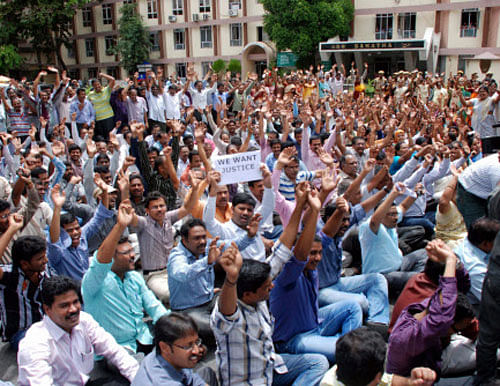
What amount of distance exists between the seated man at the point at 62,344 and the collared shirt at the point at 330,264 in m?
1.73

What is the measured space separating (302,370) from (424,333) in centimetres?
82

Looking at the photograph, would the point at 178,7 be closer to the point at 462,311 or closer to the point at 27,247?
the point at 27,247

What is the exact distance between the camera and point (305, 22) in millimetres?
24688

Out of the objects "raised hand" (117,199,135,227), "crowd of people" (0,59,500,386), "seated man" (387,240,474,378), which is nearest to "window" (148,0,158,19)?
"crowd of people" (0,59,500,386)

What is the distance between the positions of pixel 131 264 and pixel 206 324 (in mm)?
736

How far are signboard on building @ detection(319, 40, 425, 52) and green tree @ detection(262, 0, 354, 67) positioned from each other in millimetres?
874

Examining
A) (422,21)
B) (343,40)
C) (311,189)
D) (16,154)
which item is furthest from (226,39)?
(311,189)

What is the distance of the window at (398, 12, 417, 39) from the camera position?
24.9 m

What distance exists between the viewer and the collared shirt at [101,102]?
9.62 m

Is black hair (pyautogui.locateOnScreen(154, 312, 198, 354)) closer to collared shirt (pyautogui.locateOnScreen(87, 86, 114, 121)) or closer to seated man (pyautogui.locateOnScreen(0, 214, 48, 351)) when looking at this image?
seated man (pyautogui.locateOnScreen(0, 214, 48, 351))

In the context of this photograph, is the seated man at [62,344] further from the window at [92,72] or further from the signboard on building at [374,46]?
the window at [92,72]

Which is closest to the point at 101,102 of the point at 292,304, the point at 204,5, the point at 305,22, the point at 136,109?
the point at 136,109

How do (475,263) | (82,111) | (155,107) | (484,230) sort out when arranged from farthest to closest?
(155,107) < (82,111) < (475,263) < (484,230)

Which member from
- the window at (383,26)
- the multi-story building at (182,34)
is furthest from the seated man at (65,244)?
the multi-story building at (182,34)
